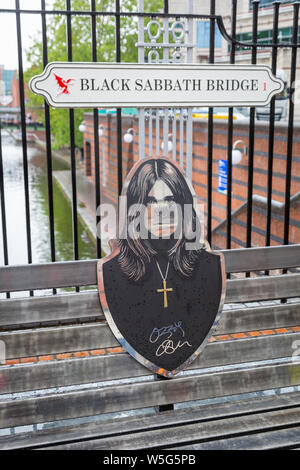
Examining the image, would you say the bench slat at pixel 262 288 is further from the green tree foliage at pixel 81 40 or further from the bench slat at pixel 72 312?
the green tree foliage at pixel 81 40

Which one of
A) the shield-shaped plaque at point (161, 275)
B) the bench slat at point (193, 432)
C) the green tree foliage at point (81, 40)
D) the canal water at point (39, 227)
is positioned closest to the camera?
the bench slat at point (193, 432)

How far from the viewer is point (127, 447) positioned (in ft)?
7.31

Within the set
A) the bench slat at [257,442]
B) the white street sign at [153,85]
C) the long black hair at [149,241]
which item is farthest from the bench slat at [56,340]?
the white street sign at [153,85]

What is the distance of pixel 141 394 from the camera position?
2.56 meters

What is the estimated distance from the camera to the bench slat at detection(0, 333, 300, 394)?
2.39 m

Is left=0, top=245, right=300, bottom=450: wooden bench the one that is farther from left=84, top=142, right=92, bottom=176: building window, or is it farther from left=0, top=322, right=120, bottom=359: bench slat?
left=84, top=142, right=92, bottom=176: building window

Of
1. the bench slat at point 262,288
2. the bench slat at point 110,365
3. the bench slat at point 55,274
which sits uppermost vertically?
the bench slat at point 55,274

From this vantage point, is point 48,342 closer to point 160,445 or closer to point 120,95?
point 160,445

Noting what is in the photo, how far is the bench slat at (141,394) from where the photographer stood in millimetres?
2377

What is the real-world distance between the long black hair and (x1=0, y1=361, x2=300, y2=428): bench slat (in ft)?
1.79

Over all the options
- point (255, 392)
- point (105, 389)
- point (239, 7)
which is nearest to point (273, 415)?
point (255, 392)

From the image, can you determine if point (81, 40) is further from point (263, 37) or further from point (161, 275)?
point (161, 275)

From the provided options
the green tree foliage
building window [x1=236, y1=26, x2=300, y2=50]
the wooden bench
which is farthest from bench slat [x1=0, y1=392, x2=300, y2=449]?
the green tree foliage

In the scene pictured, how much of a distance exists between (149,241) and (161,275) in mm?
187
